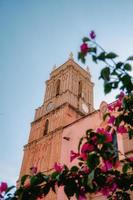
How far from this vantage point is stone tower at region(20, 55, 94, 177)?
16891 mm

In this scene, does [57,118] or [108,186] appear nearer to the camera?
[108,186]

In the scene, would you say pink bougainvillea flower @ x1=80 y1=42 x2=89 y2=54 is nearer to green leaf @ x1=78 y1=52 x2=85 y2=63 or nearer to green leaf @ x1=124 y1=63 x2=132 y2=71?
green leaf @ x1=78 y1=52 x2=85 y2=63

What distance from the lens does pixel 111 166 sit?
11.8 feet

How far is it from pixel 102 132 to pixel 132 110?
32.8 inches

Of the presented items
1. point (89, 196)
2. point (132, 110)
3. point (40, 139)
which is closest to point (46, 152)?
point (40, 139)

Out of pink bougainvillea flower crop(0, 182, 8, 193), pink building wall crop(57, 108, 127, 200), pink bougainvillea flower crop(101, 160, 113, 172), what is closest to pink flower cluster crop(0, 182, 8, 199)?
pink bougainvillea flower crop(0, 182, 8, 193)

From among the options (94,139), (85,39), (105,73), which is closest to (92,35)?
(85,39)

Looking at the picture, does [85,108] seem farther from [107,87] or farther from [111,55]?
[111,55]

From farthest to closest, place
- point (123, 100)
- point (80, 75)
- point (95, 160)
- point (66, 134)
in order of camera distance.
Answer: point (80, 75) → point (66, 134) → point (123, 100) → point (95, 160)

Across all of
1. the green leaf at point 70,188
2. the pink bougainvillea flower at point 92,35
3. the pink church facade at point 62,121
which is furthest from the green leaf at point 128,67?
the pink church facade at point 62,121

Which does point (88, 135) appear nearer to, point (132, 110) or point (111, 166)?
point (111, 166)

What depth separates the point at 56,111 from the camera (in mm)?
19594

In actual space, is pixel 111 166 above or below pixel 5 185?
above

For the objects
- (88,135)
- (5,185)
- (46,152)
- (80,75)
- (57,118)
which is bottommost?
(5,185)
